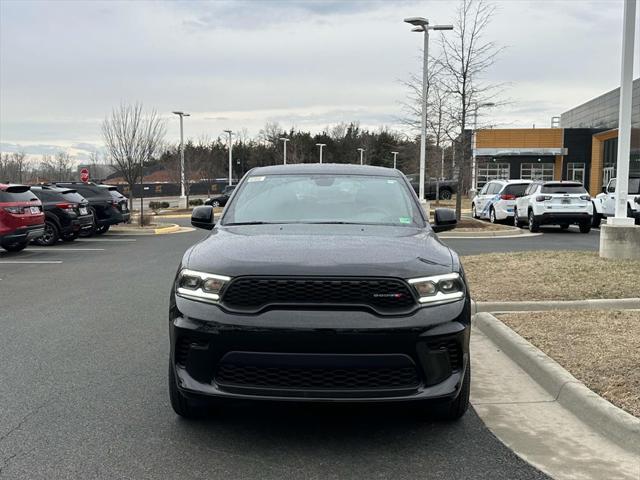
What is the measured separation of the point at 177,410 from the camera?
13.3ft

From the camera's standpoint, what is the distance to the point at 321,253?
145 inches

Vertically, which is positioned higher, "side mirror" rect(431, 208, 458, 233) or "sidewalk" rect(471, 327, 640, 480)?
"side mirror" rect(431, 208, 458, 233)

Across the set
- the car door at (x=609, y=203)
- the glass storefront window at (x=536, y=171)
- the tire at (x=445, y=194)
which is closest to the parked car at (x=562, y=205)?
the car door at (x=609, y=203)

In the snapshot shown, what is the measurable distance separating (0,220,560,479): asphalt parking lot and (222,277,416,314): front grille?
2.02 feet

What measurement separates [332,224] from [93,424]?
2.14m

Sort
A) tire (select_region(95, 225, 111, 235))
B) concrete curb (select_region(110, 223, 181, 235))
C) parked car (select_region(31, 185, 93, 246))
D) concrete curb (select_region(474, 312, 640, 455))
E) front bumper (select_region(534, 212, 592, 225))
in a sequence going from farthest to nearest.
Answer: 1. concrete curb (select_region(110, 223, 181, 235))
2. tire (select_region(95, 225, 111, 235))
3. front bumper (select_region(534, 212, 592, 225))
4. parked car (select_region(31, 185, 93, 246))
5. concrete curb (select_region(474, 312, 640, 455))

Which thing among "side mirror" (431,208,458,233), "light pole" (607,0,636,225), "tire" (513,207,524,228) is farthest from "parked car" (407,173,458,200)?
"side mirror" (431,208,458,233)

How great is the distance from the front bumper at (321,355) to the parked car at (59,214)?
48.2ft

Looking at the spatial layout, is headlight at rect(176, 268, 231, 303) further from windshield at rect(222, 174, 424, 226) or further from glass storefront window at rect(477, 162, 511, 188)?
glass storefront window at rect(477, 162, 511, 188)

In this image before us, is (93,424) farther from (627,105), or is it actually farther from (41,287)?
(627,105)

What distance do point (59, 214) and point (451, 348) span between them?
1547 centimetres

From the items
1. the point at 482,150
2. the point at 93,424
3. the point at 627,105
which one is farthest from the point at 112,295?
the point at 482,150

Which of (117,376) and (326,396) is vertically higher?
(326,396)

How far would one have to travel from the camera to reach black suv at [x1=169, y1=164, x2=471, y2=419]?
338 centimetres
